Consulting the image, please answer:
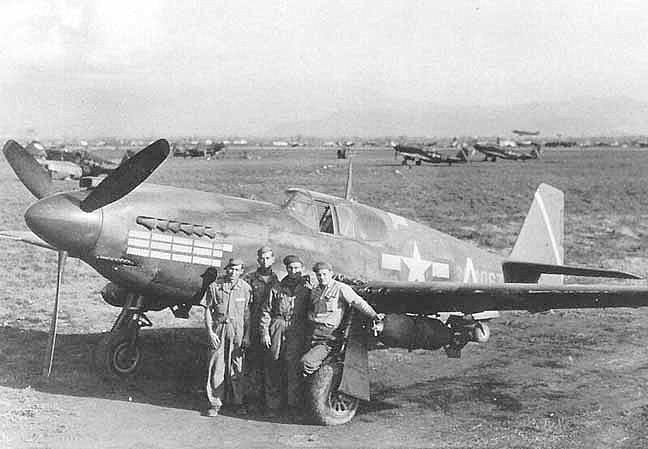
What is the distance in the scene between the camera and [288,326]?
6988 mm

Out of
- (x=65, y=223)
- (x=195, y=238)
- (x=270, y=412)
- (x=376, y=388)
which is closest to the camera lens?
(x=65, y=223)

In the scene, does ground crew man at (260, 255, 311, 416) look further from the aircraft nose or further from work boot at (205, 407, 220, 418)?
the aircraft nose

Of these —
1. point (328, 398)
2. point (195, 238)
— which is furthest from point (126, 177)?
point (328, 398)

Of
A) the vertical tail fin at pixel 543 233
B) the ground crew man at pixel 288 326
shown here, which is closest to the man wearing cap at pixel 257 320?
the ground crew man at pixel 288 326

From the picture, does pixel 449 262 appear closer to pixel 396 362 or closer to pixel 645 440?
pixel 396 362

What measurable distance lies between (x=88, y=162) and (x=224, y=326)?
122ft

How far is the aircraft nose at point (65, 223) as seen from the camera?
6.52 m

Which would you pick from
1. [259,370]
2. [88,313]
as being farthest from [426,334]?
[88,313]

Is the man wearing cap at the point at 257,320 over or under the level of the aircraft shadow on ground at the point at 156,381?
over

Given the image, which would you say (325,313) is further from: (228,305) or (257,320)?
(228,305)

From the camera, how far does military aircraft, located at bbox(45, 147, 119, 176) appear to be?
39.4m

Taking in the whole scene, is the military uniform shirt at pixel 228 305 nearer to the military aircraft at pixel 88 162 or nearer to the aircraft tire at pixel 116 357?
the aircraft tire at pixel 116 357

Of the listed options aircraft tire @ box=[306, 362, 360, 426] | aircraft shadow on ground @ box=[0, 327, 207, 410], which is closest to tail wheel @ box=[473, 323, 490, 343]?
aircraft tire @ box=[306, 362, 360, 426]

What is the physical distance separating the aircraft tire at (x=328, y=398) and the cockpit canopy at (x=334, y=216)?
6.38 feet
